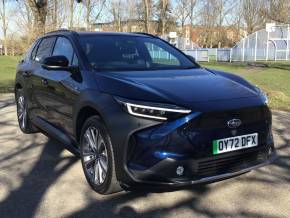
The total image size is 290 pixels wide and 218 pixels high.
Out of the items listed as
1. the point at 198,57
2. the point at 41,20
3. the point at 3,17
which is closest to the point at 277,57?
the point at 198,57

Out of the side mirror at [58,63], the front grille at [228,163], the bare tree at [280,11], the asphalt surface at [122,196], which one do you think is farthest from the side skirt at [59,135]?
the bare tree at [280,11]

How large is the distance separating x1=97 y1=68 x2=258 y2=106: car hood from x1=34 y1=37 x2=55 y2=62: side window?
1.86 meters

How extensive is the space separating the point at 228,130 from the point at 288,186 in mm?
1203

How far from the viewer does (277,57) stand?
3994 centimetres

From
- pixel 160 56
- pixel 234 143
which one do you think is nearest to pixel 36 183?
pixel 160 56

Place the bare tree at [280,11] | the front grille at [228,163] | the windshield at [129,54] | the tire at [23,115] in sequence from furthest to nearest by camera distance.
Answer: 1. the bare tree at [280,11]
2. the tire at [23,115]
3. the windshield at [129,54]
4. the front grille at [228,163]

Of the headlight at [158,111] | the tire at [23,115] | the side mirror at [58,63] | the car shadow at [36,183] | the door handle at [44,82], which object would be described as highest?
the side mirror at [58,63]

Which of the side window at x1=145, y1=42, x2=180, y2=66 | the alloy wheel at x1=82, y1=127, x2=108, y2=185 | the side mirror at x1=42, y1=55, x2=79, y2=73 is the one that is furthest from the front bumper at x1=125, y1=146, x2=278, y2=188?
the side window at x1=145, y1=42, x2=180, y2=66

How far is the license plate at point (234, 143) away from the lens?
389 cm

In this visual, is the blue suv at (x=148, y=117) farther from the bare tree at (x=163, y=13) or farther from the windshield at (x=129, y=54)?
the bare tree at (x=163, y=13)

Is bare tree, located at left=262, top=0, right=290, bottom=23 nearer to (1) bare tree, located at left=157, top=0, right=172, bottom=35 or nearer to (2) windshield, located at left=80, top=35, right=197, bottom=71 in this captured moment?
(1) bare tree, located at left=157, top=0, right=172, bottom=35

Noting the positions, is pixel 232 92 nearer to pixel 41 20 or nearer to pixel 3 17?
pixel 41 20

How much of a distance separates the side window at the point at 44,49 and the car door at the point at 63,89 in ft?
1.21

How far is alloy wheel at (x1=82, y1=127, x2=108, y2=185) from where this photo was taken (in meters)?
4.29
